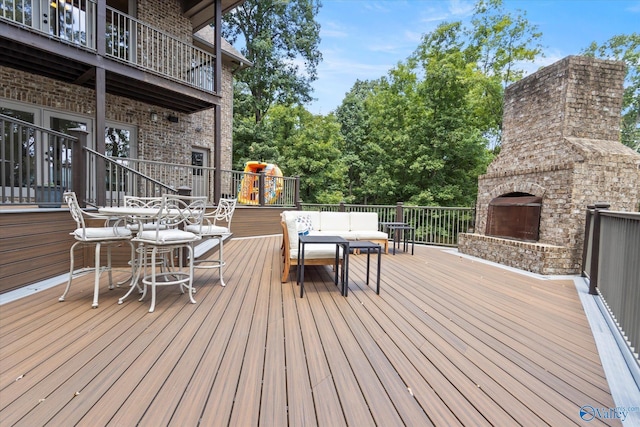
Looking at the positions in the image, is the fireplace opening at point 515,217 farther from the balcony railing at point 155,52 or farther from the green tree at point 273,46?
the green tree at point 273,46

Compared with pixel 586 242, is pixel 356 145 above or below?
above

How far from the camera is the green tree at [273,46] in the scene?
18.0m

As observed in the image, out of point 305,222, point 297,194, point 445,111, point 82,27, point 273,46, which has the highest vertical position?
point 273,46

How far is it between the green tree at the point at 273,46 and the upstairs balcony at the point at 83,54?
35.0 ft

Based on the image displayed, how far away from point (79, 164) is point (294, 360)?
3965mm

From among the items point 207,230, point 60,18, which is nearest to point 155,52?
point 60,18

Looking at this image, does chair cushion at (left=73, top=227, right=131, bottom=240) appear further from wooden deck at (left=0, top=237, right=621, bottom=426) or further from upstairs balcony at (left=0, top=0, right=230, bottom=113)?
upstairs balcony at (left=0, top=0, right=230, bottom=113)

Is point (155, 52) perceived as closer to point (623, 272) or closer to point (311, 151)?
point (311, 151)

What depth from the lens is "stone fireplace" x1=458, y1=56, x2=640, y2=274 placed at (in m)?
4.78

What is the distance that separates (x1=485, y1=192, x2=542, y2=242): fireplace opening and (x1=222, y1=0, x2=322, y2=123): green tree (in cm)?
1481

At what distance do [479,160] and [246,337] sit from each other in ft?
49.6

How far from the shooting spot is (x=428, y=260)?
5715 millimetres

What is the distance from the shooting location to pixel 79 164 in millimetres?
3891

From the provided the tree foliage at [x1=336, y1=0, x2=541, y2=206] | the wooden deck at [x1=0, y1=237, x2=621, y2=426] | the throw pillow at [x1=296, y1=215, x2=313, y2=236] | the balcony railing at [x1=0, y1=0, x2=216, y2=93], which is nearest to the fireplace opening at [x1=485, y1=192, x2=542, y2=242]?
the wooden deck at [x1=0, y1=237, x2=621, y2=426]
